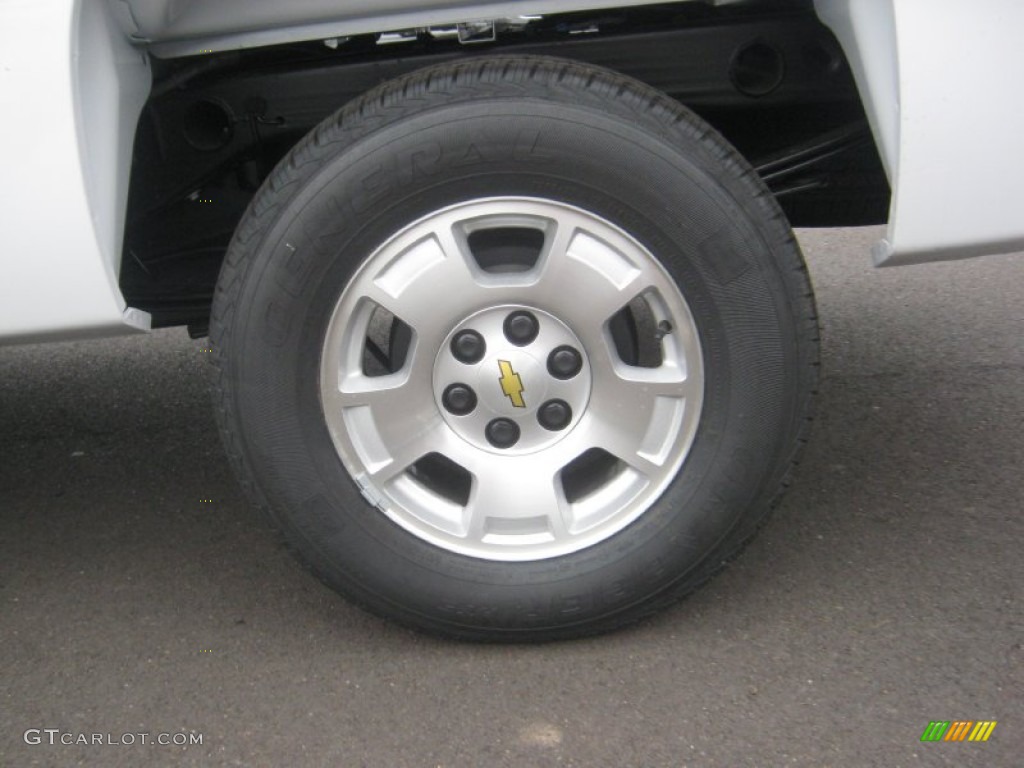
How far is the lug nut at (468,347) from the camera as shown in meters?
1.96

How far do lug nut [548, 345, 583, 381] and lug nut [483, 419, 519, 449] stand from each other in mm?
130

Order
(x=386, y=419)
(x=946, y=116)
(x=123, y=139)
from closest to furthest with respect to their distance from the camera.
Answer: (x=946, y=116) < (x=123, y=139) < (x=386, y=419)

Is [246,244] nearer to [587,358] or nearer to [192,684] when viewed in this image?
[587,358]

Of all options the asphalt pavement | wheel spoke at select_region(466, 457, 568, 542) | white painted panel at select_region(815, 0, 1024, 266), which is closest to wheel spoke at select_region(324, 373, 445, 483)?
wheel spoke at select_region(466, 457, 568, 542)

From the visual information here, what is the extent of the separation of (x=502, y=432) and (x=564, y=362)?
0.60 feet

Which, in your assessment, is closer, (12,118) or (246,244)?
(12,118)

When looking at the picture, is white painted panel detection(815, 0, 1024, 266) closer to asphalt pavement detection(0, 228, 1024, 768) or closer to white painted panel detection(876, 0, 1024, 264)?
white painted panel detection(876, 0, 1024, 264)

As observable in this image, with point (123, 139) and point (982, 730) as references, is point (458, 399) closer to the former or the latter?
point (123, 139)

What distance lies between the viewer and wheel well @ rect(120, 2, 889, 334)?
6.95 ft

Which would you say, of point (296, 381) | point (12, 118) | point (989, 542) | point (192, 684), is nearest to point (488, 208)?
point (296, 381)

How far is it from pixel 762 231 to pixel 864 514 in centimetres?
89

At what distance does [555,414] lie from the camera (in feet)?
6.56

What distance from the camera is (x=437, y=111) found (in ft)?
6.14
